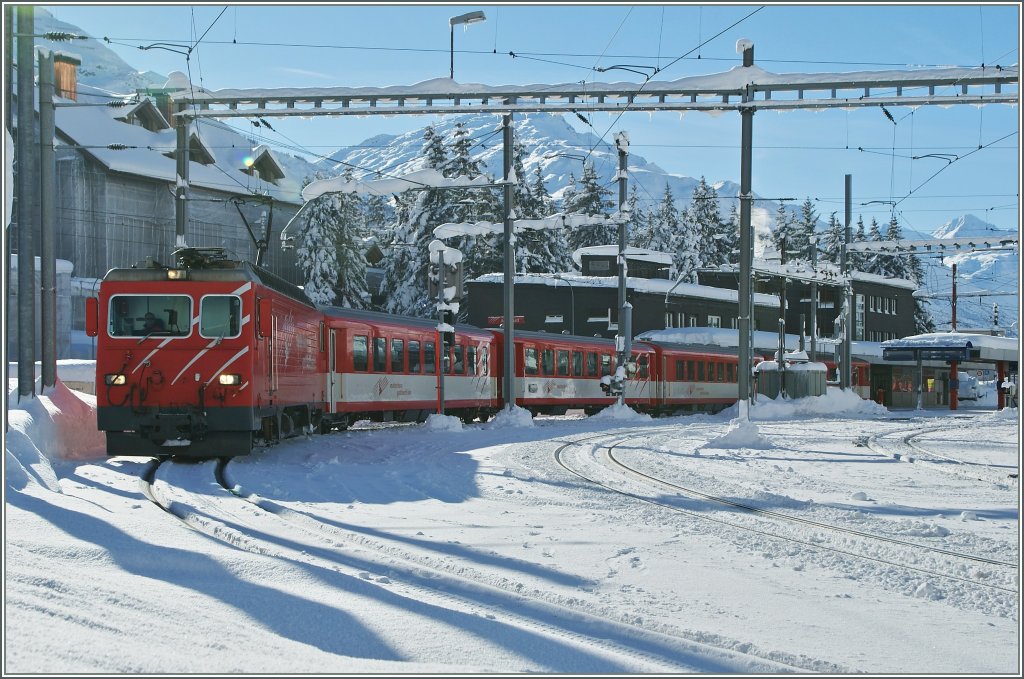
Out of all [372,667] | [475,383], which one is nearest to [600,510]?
[372,667]

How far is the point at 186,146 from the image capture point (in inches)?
948

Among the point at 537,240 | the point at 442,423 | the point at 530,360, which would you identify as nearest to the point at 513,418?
the point at 442,423

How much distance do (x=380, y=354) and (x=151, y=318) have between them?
982 cm

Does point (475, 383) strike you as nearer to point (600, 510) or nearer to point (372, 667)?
point (600, 510)

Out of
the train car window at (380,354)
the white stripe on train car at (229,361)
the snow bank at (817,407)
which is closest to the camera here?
the white stripe on train car at (229,361)

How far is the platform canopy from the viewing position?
185 feet

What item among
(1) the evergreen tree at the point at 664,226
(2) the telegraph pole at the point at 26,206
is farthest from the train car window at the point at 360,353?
(1) the evergreen tree at the point at 664,226

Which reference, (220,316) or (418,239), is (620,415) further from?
(418,239)

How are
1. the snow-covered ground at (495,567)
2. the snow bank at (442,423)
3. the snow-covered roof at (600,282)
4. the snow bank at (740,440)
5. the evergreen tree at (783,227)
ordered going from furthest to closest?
the evergreen tree at (783,227) → the snow-covered roof at (600,282) → the snow bank at (442,423) → the snow bank at (740,440) → the snow-covered ground at (495,567)

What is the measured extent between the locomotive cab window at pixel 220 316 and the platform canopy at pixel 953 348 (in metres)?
47.4

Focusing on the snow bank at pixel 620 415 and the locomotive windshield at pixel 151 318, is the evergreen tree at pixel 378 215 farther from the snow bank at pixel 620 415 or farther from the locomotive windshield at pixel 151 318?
the locomotive windshield at pixel 151 318

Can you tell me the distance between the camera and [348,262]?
68188 mm

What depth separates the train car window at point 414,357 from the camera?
28.2 m

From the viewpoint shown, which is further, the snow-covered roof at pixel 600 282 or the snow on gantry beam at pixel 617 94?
the snow-covered roof at pixel 600 282
